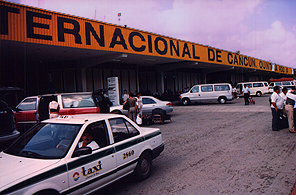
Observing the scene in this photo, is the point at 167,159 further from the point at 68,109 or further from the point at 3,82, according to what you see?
the point at 3,82

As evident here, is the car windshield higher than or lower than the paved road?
higher

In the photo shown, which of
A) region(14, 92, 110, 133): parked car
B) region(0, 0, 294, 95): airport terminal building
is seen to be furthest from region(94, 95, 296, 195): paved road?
region(0, 0, 294, 95): airport terminal building

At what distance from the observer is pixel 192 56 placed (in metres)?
25.8

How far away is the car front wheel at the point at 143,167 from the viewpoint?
481 cm

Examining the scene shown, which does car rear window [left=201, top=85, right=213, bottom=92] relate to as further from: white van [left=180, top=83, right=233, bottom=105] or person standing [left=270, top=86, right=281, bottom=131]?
person standing [left=270, top=86, right=281, bottom=131]

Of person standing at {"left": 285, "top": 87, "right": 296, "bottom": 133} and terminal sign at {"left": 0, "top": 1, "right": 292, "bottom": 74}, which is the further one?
terminal sign at {"left": 0, "top": 1, "right": 292, "bottom": 74}

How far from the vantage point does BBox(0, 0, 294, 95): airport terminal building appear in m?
12.3

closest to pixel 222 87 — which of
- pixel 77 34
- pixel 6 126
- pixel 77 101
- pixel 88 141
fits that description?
pixel 77 34

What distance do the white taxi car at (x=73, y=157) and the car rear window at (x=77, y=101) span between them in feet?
19.2

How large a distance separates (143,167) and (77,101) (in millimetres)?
6342

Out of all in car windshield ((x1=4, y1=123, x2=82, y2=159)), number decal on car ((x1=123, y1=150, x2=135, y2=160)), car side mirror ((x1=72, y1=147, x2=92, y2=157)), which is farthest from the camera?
number decal on car ((x1=123, y1=150, x2=135, y2=160))

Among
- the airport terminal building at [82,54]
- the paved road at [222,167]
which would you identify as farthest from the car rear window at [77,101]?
the airport terminal building at [82,54]

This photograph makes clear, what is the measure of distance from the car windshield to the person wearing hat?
164 millimetres

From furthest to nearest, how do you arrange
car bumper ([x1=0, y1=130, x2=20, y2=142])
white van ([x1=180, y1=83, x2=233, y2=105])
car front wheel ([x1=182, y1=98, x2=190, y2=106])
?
car front wheel ([x1=182, y1=98, x2=190, y2=106]) < white van ([x1=180, y1=83, x2=233, y2=105]) < car bumper ([x1=0, y1=130, x2=20, y2=142])
